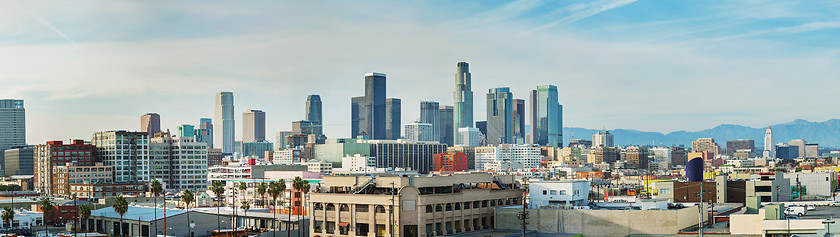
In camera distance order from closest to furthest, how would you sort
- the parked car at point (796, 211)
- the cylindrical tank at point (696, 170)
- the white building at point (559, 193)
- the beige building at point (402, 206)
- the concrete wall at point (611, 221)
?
the concrete wall at point (611, 221), the beige building at point (402, 206), the parked car at point (796, 211), the white building at point (559, 193), the cylindrical tank at point (696, 170)

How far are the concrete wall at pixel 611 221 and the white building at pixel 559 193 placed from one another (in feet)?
46.3

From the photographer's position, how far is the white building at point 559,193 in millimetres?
130375

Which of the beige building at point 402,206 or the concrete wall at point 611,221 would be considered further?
the beige building at point 402,206

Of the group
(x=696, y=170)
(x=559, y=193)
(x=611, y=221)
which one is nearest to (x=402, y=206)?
(x=611, y=221)

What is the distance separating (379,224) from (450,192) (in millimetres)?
12675

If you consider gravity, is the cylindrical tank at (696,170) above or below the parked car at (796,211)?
above

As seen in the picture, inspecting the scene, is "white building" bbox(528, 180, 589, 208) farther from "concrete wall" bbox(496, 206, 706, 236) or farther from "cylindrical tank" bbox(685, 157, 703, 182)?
"cylindrical tank" bbox(685, 157, 703, 182)

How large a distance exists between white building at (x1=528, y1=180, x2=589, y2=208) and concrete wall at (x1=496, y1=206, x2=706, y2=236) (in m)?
14.1

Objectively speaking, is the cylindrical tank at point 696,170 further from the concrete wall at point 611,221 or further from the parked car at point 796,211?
the concrete wall at point 611,221

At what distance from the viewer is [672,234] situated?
349ft

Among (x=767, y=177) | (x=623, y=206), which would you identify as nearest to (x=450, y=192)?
(x=623, y=206)

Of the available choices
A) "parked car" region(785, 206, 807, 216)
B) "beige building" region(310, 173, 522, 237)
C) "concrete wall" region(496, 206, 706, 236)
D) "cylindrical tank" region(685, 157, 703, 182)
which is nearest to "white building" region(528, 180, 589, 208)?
"beige building" region(310, 173, 522, 237)

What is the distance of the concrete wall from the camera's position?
107625 millimetres

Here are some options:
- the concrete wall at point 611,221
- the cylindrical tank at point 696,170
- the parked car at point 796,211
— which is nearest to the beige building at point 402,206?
the concrete wall at point 611,221
